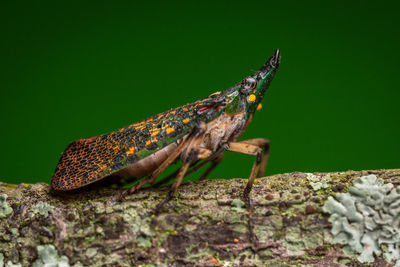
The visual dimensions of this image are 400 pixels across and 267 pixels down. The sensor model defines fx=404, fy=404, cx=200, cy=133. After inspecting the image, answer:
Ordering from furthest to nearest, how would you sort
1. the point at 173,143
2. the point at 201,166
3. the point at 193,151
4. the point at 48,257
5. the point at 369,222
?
the point at 201,166
the point at 173,143
the point at 193,151
the point at 48,257
the point at 369,222

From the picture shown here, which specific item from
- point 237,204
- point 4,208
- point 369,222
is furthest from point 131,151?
point 369,222

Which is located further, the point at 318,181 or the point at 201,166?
the point at 201,166

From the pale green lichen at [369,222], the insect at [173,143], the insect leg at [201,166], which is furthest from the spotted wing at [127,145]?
the pale green lichen at [369,222]

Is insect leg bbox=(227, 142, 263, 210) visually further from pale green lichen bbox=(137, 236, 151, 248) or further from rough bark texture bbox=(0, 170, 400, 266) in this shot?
pale green lichen bbox=(137, 236, 151, 248)

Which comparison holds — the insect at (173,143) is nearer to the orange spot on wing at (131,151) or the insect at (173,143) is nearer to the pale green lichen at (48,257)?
the orange spot on wing at (131,151)

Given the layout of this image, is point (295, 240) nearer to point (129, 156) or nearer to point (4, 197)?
point (129, 156)

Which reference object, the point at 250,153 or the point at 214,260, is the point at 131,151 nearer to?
the point at 250,153

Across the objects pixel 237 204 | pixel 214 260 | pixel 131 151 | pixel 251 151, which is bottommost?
pixel 214 260
